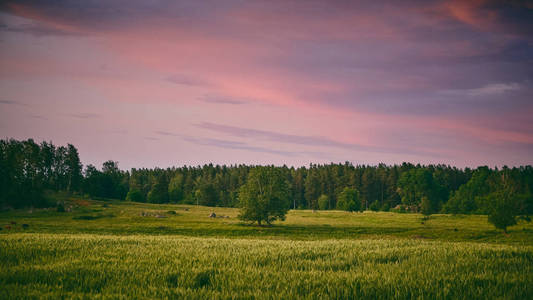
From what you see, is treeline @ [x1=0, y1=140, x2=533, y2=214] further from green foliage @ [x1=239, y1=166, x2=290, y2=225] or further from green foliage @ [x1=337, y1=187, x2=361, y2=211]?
green foliage @ [x1=239, y1=166, x2=290, y2=225]

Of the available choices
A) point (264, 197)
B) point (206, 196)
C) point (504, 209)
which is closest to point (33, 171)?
point (206, 196)

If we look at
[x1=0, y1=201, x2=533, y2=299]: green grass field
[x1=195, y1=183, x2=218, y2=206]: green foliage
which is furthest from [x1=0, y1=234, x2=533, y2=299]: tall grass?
[x1=195, y1=183, x2=218, y2=206]: green foliage

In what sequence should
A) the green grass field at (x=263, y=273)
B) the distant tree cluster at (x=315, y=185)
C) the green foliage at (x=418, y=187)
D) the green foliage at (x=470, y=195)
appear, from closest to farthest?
Result: the green grass field at (x=263, y=273) → the distant tree cluster at (x=315, y=185) → the green foliage at (x=470, y=195) → the green foliage at (x=418, y=187)

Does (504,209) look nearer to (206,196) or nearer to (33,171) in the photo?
(206,196)

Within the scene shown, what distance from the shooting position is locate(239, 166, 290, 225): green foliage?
7250 cm

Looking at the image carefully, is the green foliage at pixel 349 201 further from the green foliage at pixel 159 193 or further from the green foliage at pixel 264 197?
the green foliage at pixel 159 193

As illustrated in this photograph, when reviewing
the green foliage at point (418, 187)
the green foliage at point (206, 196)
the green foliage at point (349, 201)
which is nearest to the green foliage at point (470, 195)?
the green foliage at point (418, 187)

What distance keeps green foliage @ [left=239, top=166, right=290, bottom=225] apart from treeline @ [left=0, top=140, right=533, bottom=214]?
17.9 m

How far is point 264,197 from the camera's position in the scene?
74.1 m

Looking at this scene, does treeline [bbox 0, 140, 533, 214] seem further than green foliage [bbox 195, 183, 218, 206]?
No

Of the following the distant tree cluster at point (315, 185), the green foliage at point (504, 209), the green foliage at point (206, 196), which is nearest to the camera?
the green foliage at point (504, 209)

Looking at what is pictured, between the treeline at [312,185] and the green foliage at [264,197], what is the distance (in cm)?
1789

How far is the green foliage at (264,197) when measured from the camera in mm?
72500

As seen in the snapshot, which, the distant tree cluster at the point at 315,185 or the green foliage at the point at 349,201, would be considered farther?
the green foliage at the point at 349,201
